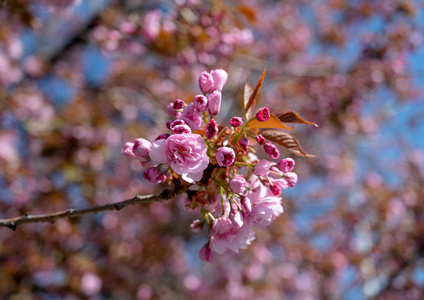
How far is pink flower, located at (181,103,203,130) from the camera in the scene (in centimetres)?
93

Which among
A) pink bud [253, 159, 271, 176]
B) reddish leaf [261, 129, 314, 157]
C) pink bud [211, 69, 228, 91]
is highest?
pink bud [211, 69, 228, 91]

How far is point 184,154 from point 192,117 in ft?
0.46

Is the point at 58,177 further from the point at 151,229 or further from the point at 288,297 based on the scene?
the point at 288,297

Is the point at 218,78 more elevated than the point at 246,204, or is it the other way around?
the point at 218,78

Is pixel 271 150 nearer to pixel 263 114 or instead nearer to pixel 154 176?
pixel 263 114

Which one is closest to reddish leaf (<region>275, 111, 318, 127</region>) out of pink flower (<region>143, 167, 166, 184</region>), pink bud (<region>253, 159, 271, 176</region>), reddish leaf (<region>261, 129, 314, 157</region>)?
reddish leaf (<region>261, 129, 314, 157</region>)

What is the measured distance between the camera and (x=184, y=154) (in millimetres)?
840

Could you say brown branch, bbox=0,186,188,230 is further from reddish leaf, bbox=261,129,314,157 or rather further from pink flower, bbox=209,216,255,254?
reddish leaf, bbox=261,129,314,157

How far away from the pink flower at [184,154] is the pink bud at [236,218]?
152 mm

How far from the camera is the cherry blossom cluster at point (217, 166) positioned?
2.83ft

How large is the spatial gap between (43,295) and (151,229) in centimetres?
143

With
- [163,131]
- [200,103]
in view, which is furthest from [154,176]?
[163,131]

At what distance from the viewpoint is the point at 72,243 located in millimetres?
3602

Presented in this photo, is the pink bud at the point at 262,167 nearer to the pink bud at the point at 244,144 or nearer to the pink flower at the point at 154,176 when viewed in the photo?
the pink bud at the point at 244,144
